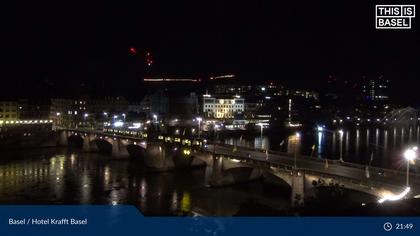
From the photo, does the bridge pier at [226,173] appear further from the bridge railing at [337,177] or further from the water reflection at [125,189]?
the bridge railing at [337,177]

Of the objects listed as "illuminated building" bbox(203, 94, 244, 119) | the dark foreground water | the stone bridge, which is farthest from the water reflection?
"illuminated building" bbox(203, 94, 244, 119)

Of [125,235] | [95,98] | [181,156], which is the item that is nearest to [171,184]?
[181,156]

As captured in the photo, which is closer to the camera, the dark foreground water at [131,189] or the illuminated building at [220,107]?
the dark foreground water at [131,189]

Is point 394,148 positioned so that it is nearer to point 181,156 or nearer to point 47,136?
point 181,156

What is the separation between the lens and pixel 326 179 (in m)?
16.1

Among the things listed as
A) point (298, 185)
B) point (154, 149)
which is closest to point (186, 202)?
point (298, 185)

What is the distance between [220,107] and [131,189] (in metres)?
49.1

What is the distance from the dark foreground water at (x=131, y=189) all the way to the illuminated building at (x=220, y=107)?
38971mm

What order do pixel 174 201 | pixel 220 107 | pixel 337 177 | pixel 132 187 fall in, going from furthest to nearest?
pixel 220 107 → pixel 132 187 → pixel 174 201 → pixel 337 177

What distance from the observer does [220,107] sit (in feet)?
232

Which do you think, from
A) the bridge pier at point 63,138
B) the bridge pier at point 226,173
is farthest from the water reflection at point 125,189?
the bridge pier at point 63,138

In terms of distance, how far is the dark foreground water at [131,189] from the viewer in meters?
18.7

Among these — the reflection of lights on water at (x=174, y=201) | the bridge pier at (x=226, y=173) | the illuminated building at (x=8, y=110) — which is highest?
the illuminated building at (x=8, y=110)

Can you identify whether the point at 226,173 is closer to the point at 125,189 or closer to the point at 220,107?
the point at 125,189
